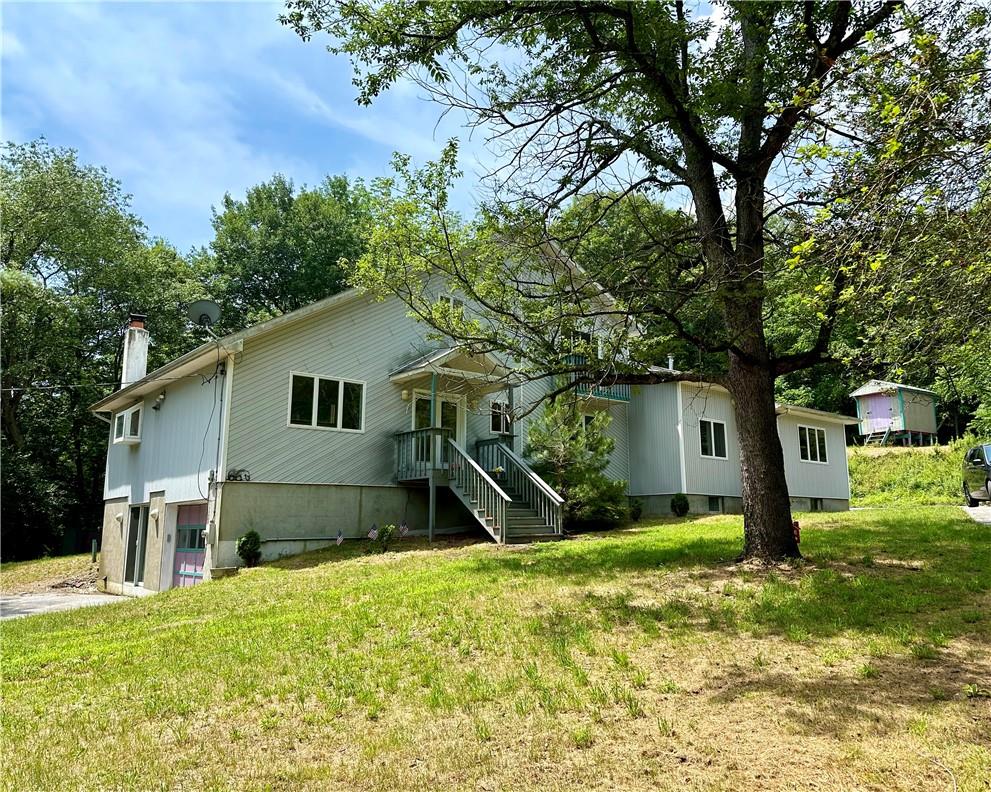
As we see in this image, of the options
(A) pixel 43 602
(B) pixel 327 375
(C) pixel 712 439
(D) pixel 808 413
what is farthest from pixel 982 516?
(A) pixel 43 602

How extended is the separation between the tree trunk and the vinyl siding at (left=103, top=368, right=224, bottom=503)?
423 inches

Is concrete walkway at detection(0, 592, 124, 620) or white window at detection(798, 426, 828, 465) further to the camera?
white window at detection(798, 426, 828, 465)

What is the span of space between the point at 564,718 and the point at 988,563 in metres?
6.55

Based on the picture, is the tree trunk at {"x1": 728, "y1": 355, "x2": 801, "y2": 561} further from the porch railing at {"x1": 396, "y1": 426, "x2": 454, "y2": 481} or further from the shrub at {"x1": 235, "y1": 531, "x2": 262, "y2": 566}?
the shrub at {"x1": 235, "y1": 531, "x2": 262, "y2": 566}

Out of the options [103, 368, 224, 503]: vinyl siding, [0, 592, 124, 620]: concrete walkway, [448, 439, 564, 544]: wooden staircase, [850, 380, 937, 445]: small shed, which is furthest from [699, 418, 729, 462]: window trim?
[850, 380, 937, 445]: small shed

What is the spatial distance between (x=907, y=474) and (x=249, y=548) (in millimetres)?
28435

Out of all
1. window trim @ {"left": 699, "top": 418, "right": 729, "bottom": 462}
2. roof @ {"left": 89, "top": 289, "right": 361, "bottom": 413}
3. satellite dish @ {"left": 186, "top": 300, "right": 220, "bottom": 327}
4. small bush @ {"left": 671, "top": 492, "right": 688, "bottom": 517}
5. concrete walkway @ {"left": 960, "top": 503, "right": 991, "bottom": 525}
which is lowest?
concrete walkway @ {"left": 960, "top": 503, "right": 991, "bottom": 525}

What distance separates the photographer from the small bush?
1914 centimetres

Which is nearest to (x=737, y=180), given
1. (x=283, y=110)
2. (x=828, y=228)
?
(x=828, y=228)

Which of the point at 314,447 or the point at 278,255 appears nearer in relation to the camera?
the point at 314,447

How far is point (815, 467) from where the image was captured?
24.1m

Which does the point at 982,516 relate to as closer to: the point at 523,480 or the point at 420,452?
the point at 523,480

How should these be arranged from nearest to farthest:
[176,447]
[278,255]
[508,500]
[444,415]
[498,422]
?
[508,500] → [176,447] → [444,415] → [498,422] → [278,255]

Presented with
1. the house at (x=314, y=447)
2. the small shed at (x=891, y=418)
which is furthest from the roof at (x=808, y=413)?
the small shed at (x=891, y=418)
